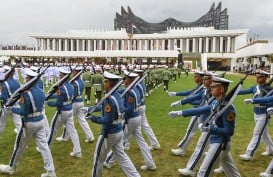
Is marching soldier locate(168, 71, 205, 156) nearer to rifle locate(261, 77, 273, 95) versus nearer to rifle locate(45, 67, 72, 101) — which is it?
rifle locate(261, 77, 273, 95)

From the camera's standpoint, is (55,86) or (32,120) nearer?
(32,120)

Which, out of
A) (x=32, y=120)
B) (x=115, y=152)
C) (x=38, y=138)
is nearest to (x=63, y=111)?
(x=38, y=138)

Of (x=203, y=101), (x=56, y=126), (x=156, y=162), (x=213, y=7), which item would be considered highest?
(x=213, y=7)

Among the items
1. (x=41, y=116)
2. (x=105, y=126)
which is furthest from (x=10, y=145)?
(x=105, y=126)

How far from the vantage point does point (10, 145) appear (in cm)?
1030

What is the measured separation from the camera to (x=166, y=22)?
13662cm

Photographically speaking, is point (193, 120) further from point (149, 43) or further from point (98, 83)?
point (149, 43)

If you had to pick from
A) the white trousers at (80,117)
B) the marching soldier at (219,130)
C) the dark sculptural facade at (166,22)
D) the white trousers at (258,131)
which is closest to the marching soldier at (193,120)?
the white trousers at (258,131)

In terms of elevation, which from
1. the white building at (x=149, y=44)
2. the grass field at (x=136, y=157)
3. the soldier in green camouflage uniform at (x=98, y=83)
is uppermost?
the white building at (x=149, y=44)

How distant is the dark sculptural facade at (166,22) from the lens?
5007 inches

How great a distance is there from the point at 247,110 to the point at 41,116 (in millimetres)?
12885

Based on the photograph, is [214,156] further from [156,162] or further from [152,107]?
[152,107]

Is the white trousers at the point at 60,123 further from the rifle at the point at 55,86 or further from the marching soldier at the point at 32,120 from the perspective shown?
the marching soldier at the point at 32,120

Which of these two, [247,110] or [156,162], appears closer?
[156,162]
